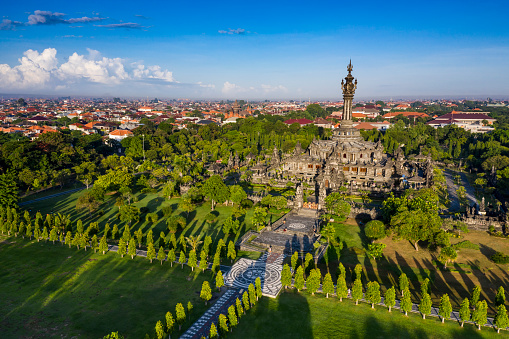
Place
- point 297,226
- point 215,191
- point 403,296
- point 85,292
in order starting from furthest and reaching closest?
point 215,191, point 297,226, point 85,292, point 403,296

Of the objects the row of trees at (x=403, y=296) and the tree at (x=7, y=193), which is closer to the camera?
the row of trees at (x=403, y=296)

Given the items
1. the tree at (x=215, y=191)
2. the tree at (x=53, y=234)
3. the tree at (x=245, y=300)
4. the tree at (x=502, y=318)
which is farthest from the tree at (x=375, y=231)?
the tree at (x=53, y=234)

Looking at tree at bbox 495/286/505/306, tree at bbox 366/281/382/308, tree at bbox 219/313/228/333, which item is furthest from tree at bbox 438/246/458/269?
tree at bbox 219/313/228/333

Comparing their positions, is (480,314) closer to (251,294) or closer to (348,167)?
(251,294)

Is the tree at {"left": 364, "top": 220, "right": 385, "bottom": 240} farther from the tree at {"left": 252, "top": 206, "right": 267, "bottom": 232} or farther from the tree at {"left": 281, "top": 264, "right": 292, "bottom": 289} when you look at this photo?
the tree at {"left": 281, "top": 264, "right": 292, "bottom": 289}

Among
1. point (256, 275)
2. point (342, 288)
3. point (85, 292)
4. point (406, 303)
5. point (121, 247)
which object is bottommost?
point (85, 292)

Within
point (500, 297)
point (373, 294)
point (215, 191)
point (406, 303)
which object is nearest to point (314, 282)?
point (373, 294)

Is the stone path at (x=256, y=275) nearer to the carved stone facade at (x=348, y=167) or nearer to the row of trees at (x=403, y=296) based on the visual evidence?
the row of trees at (x=403, y=296)
